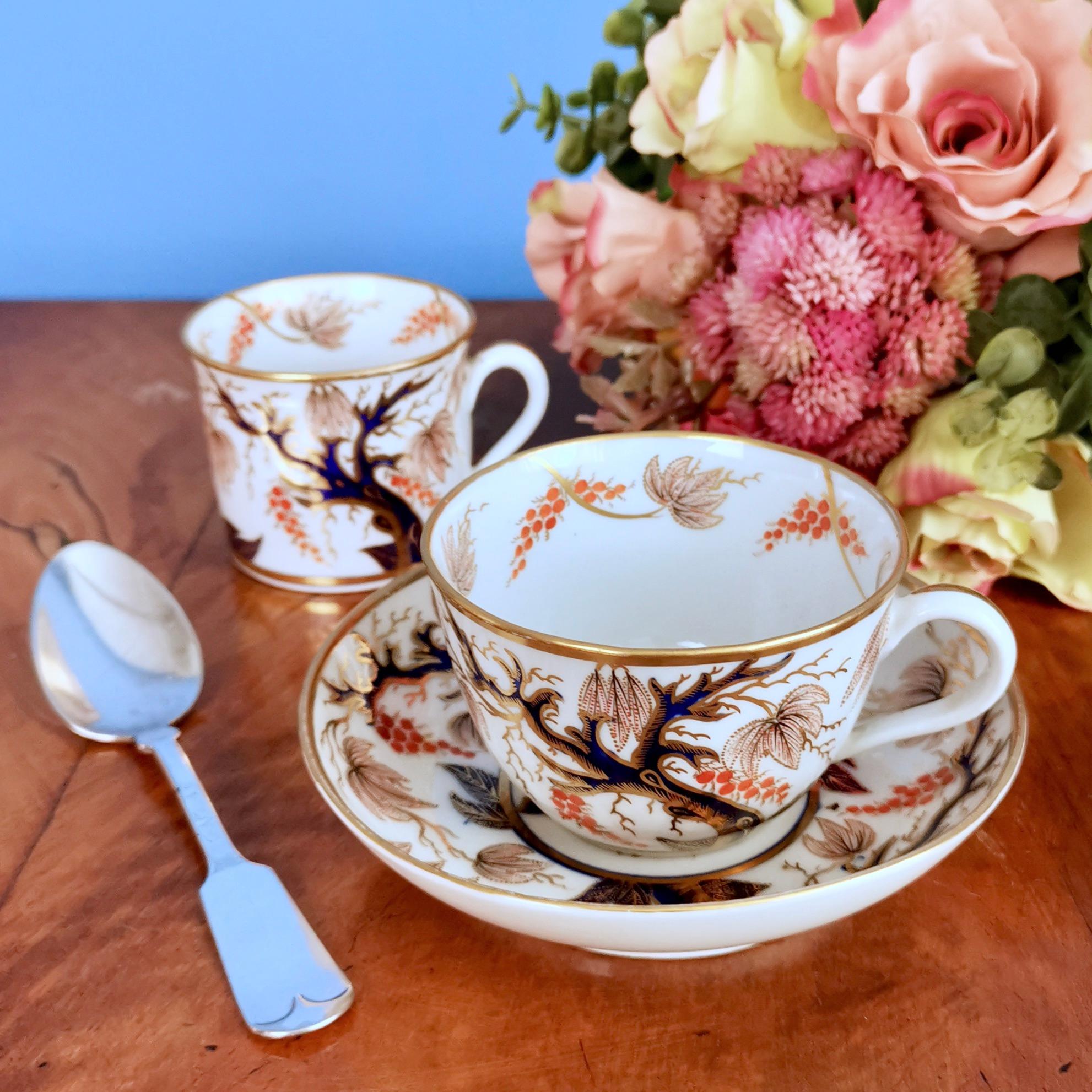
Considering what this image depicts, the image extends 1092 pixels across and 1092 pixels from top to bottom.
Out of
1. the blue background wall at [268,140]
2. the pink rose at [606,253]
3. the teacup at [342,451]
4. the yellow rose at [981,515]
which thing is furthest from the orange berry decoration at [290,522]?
the blue background wall at [268,140]

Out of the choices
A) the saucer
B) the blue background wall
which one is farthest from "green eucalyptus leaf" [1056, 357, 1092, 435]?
Answer: the blue background wall

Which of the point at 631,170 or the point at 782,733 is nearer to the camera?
the point at 782,733

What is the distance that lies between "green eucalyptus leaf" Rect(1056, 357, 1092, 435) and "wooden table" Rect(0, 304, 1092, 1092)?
4.8 inches

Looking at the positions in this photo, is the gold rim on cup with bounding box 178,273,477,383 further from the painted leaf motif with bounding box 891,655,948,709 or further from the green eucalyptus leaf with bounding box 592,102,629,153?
the painted leaf motif with bounding box 891,655,948,709

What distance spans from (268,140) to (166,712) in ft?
2.56

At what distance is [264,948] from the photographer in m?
0.39

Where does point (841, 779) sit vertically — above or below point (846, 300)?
below

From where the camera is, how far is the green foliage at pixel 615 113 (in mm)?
689

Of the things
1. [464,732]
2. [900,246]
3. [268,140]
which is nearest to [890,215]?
[900,246]

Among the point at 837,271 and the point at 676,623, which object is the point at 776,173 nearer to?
the point at 837,271

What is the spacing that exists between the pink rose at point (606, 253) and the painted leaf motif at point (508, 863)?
1.11 ft

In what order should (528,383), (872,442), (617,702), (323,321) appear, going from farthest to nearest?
(323,321) → (528,383) → (872,442) → (617,702)

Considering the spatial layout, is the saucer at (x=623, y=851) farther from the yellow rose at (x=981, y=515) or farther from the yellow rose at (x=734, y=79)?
the yellow rose at (x=734, y=79)

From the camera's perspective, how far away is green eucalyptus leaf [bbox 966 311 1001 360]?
21.5 inches
